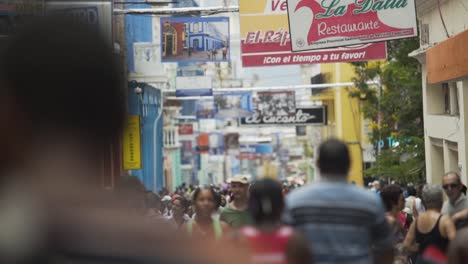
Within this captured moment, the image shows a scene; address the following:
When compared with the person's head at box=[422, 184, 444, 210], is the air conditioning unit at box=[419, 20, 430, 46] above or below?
above

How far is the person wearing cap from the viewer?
9.50 meters

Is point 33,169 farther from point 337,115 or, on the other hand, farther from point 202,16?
point 337,115

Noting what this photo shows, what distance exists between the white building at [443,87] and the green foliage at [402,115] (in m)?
2.42

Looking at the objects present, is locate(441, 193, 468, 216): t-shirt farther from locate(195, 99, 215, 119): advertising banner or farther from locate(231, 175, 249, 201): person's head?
locate(195, 99, 215, 119): advertising banner

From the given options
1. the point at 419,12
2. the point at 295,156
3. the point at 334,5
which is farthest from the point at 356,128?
the point at 295,156

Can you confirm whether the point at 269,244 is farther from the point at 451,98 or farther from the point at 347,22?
the point at 451,98

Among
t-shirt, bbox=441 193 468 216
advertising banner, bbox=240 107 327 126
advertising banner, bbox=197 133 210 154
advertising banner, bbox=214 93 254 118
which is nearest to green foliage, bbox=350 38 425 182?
advertising banner, bbox=214 93 254 118

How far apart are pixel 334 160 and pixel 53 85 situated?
357 centimetres

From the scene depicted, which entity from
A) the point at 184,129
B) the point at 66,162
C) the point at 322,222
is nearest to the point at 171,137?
the point at 184,129

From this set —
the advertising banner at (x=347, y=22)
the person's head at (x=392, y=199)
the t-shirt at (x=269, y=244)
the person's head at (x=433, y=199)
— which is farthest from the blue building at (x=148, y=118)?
the t-shirt at (x=269, y=244)

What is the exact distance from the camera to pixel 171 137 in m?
61.8

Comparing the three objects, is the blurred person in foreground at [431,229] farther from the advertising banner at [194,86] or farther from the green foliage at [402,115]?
the advertising banner at [194,86]

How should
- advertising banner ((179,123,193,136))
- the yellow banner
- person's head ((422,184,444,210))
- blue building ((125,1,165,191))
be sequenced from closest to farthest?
1. person's head ((422,184,444,210))
2. the yellow banner
3. blue building ((125,1,165,191))
4. advertising banner ((179,123,193,136))

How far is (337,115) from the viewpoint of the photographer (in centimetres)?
5331
